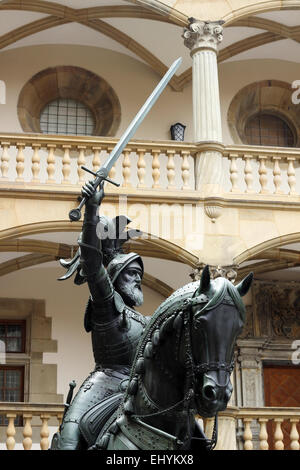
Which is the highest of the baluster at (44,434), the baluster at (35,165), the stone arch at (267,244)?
the baluster at (35,165)

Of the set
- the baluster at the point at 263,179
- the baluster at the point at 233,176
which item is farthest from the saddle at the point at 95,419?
the baluster at the point at 263,179

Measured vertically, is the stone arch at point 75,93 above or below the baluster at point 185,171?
above

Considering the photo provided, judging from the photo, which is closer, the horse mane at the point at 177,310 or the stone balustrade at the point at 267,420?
the horse mane at the point at 177,310

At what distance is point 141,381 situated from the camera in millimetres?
4359

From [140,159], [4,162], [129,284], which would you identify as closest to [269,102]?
[140,159]


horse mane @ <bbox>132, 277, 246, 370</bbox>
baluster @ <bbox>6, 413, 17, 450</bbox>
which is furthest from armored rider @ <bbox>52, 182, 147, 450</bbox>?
baluster @ <bbox>6, 413, 17, 450</bbox>

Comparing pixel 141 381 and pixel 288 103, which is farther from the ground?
pixel 288 103

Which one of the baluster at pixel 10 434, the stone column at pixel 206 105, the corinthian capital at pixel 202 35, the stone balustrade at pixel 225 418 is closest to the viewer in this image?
the baluster at pixel 10 434

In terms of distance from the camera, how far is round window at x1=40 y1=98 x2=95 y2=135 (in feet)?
50.8

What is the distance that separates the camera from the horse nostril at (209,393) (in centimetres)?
379

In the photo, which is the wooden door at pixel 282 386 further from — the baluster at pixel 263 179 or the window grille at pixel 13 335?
the window grille at pixel 13 335

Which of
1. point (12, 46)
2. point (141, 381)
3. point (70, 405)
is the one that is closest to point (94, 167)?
point (12, 46)
